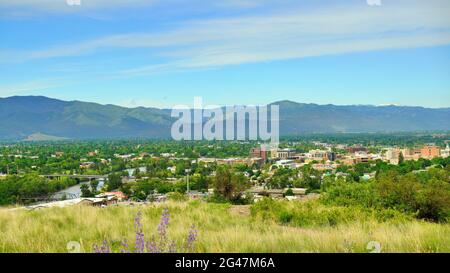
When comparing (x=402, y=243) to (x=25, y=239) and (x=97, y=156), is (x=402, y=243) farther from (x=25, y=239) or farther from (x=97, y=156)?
(x=97, y=156)

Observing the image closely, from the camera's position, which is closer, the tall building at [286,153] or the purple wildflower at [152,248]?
the purple wildflower at [152,248]

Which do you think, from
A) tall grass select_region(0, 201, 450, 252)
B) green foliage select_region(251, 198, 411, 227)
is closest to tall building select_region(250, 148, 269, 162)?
green foliage select_region(251, 198, 411, 227)

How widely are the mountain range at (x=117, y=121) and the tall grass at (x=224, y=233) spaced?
37.9 ft

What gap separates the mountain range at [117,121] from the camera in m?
21.1

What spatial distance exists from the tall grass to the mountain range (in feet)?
37.9

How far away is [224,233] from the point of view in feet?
15.5

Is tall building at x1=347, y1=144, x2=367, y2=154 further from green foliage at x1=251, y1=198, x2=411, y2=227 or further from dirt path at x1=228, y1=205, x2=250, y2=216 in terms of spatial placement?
green foliage at x1=251, y1=198, x2=411, y2=227

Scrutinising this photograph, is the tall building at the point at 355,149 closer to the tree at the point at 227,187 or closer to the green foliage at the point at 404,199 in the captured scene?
the tree at the point at 227,187

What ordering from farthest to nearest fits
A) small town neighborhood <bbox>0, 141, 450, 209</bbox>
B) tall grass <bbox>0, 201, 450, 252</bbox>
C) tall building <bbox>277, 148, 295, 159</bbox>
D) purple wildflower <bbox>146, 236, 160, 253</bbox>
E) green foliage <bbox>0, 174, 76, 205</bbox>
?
tall building <bbox>277, 148, 295, 159</bbox> < small town neighborhood <bbox>0, 141, 450, 209</bbox> < green foliage <bbox>0, 174, 76, 205</bbox> < tall grass <bbox>0, 201, 450, 252</bbox> < purple wildflower <bbox>146, 236, 160, 253</bbox>

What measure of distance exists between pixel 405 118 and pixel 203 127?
1809 cm

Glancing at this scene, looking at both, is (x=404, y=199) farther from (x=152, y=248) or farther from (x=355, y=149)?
(x=355, y=149)

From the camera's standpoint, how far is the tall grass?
4.09 metres

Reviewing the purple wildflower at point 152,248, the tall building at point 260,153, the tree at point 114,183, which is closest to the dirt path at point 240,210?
the purple wildflower at point 152,248
